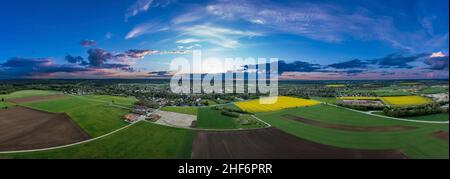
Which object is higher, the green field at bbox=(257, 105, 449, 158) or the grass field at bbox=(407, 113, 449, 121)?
the grass field at bbox=(407, 113, 449, 121)

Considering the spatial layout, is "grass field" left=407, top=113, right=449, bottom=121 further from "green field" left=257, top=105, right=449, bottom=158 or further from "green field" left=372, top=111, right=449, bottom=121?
"green field" left=257, top=105, right=449, bottom=158

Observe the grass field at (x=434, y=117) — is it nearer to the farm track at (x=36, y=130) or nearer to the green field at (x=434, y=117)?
the green field at (x=434, y=117)

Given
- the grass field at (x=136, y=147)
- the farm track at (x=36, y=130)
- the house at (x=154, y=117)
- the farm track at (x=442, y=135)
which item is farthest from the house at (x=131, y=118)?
the farm track at (x=442, y=135)

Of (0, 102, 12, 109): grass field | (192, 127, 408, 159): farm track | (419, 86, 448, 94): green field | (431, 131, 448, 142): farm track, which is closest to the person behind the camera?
(431, 131, 448, 142): farm track

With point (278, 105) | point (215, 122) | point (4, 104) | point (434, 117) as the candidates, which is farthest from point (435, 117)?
point (4, 104)

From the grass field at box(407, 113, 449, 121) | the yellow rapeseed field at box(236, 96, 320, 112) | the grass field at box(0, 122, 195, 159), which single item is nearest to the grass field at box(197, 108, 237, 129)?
the grass field at box(0, 122, 195, 159)

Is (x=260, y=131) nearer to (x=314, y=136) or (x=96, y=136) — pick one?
(x=314, y=136)

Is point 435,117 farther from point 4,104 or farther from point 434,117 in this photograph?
point 4,104
